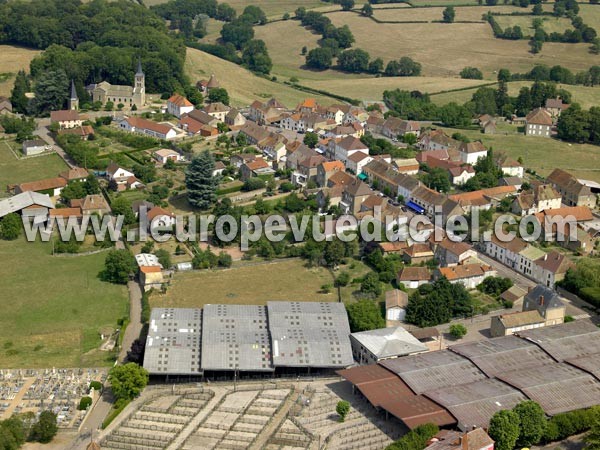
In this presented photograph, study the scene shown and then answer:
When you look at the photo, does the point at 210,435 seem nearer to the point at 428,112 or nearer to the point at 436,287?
the point at 436,287

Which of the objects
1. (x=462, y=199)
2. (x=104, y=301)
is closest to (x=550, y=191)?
(x=462, y=199)

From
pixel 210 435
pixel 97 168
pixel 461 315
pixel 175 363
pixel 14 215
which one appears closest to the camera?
pixel 210 435

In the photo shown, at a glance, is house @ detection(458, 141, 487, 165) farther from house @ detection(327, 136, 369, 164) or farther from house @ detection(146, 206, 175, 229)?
house @ detection(146, 206, 175, 229)

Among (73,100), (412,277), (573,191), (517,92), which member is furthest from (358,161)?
(517,92)

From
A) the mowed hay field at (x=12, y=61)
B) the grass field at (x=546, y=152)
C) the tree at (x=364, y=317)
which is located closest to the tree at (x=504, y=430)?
the tree at (x=364, y=317)

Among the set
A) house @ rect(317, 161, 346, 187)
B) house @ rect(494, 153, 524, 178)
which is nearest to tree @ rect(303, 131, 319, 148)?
house @ rect(317, 161, 346, 187)
